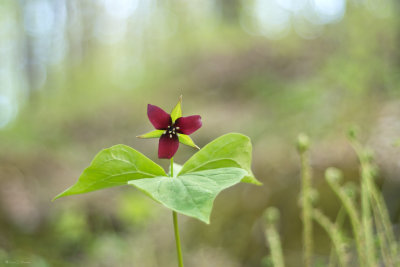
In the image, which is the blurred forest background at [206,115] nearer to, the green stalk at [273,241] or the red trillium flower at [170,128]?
the green stalk at [273,241]

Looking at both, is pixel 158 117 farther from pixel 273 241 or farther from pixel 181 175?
pixel 273 241

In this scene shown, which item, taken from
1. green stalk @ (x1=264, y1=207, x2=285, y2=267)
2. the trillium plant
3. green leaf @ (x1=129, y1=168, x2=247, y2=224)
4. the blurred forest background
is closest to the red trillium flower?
the trillium plant

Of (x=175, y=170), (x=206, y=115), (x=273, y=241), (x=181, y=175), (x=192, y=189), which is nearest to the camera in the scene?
(x=192, y=189)

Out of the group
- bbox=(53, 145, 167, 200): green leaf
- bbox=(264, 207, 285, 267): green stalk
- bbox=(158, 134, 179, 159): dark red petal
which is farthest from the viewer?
bbox=(264, 207, 285, 267): green stalk

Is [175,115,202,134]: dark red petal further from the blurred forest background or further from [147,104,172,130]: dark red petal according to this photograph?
the blurred forest background

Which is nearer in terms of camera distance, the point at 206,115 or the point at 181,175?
the point at 181,175

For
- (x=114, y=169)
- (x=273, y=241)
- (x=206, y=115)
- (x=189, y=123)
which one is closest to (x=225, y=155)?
(x=189, y=123)

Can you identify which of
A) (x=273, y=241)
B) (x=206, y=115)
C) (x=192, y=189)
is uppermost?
(x=206, y=115)
